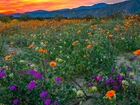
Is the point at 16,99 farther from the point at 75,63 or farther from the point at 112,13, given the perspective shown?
the point at 112,13

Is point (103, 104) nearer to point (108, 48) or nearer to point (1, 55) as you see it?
point (108, 48)

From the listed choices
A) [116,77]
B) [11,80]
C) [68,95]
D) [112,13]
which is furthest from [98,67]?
[112,13]

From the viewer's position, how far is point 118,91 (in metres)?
2.83

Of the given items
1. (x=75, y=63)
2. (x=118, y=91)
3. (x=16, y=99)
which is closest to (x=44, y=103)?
(x=16, y=99)

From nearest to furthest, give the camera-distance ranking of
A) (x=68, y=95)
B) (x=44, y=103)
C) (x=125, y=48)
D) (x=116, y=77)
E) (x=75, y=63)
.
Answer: (x=44, y=103)
(x=68, y=95)
(x=116, y=77)
(x=75, y=63)
(x=125, y=48)

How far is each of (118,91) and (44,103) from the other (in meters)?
0.91

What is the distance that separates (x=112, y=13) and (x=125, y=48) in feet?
35.4

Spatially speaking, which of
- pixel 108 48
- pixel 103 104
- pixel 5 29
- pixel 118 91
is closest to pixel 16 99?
pixel 103 104

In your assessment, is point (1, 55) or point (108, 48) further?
point (1, 55)

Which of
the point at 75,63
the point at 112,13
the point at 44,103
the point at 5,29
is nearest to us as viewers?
the point at 44,103

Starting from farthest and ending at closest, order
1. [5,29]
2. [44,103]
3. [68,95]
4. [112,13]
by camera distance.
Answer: [112,13] → [5,29] → [68,95] → [44,103]

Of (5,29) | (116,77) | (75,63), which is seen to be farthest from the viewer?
(5,29)

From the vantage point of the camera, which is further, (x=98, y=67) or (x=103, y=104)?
(x=98, y=67)

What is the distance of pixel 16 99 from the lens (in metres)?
2.58
